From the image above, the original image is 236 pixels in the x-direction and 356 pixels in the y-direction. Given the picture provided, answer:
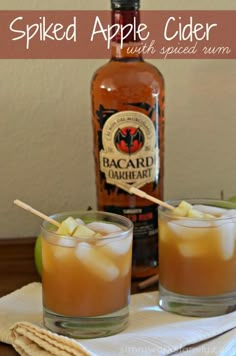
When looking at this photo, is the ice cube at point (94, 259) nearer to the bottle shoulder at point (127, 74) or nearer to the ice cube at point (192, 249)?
the ice cube at point (192, 249)

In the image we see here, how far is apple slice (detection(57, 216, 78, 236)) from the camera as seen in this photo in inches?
26.5

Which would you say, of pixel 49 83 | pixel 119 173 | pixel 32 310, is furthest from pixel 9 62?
pixel 32 310

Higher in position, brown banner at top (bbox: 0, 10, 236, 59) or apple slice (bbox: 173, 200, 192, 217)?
brown banner at top (bbox: 0, 10, 236, 59)

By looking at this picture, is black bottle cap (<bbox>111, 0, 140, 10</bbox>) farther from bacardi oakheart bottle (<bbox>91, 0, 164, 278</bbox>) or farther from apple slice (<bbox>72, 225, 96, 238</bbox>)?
apple slice (<bbox>72, 225, 96, 238</bbox>)

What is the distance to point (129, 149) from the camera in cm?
82

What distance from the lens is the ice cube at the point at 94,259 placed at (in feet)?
2.15

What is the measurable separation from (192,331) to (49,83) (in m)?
0.44

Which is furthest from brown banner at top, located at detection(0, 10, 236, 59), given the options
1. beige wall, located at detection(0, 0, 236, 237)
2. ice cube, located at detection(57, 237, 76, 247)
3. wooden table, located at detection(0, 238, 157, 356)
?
ice cube, located at detection(57, 237, 76, 247)

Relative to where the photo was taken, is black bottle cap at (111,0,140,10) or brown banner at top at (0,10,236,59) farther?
brown banner at top at (0,10,236,59)

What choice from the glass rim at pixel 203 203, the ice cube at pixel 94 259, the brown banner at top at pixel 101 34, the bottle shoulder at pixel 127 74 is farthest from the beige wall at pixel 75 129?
the ice cube at pixel 94 259

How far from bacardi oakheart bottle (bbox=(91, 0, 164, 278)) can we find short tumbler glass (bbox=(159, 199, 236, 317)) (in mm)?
108

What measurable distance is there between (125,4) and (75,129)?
223 mm

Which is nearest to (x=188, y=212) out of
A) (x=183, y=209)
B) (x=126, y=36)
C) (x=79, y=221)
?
(x=183, y=209)

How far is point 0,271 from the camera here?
2.84ft
